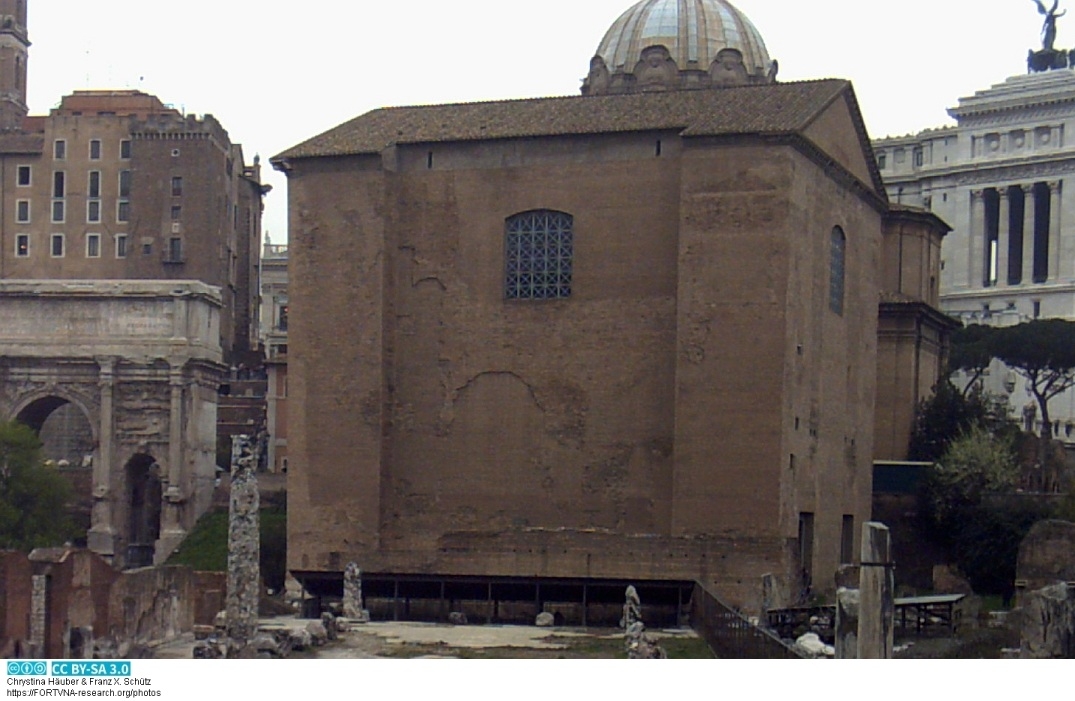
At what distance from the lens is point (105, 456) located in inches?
2023

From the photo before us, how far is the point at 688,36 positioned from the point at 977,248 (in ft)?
96.9

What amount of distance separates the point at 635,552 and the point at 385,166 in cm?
918

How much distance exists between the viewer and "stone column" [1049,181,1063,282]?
73625 millimetres

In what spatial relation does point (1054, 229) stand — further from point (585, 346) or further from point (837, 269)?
point (585, 346)

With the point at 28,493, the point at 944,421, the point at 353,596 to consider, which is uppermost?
the point at 944,421

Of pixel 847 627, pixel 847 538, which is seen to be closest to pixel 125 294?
pixel 847 538

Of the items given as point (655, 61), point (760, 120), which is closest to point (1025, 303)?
point (655, 61)

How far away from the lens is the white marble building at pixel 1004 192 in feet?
242

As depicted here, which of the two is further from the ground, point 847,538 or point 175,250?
point 175,250

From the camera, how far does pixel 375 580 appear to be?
37906 mm

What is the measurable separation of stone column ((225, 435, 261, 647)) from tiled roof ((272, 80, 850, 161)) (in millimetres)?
12306

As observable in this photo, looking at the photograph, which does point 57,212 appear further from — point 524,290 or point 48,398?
point 524,290

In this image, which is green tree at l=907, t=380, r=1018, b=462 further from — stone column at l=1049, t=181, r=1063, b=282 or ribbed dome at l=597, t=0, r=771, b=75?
stone column at l=1049, t=181, r=1063, b=282

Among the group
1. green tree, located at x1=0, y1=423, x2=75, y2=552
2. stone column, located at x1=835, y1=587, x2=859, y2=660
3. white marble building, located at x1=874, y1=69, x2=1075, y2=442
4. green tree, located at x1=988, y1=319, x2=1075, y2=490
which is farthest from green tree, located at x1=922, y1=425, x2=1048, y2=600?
white marble building, located at x1=874, y1=69, x2=1075, y2=442
